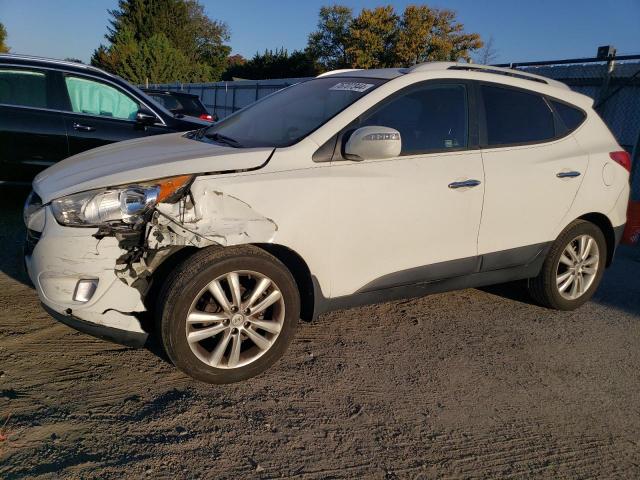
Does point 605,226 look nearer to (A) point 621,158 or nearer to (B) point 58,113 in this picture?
(A) point 621,158

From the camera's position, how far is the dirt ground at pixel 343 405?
95.4 inches

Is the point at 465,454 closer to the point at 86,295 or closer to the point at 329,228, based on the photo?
the point at 329,228

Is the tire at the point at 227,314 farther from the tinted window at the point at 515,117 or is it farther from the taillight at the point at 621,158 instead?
the taillight at the point at 621,158

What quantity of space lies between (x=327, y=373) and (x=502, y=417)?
3.30 ft

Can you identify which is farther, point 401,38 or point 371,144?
point 401,38

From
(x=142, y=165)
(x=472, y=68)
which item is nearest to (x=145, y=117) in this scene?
(x=142, y=165)

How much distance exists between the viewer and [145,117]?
Result: 628cm

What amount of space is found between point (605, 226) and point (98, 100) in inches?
211

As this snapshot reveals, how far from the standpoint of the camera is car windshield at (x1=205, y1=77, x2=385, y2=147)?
3.41 meters

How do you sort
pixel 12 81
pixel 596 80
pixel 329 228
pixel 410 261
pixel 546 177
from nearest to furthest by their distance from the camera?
pixel 329 228 < pixel 410 261 < pixel 546 177 < pixel 12 81 < pixel 596 80

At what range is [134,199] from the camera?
2.86m

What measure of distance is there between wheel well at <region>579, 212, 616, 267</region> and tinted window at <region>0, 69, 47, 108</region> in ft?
18.0

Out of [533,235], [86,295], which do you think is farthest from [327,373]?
[533,235]

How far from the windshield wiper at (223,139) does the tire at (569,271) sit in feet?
8.26
